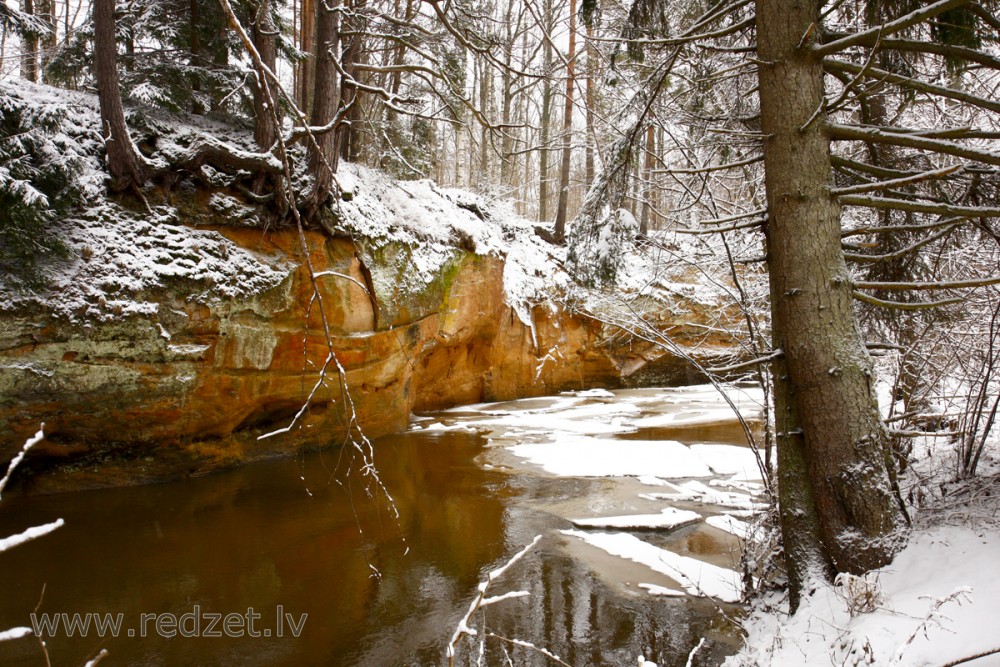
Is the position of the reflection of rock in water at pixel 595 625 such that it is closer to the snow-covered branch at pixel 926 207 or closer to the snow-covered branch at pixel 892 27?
the snow-covered branch at pixel 926 207

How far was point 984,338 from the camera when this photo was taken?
423cm

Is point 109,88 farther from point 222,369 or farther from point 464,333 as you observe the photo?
point 464,333

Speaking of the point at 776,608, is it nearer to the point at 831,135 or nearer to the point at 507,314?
the point at 831,135

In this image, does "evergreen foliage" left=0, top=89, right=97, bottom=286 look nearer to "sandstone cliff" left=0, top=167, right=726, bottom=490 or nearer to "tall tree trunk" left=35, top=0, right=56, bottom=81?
"sandstone cliff" left=0, top=167, right=726, bottom=490

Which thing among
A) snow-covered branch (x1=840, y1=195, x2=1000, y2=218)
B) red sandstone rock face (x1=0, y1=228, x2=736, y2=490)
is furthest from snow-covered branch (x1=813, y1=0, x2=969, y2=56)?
red sandstone rock face (x1=0, y1=228, x2=736, y2=490)

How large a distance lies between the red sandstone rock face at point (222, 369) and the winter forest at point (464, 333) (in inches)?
1.7

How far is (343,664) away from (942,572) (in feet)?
11.5

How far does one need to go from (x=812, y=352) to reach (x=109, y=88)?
8445 millimetres

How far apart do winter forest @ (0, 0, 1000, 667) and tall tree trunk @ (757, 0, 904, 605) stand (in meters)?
0.02

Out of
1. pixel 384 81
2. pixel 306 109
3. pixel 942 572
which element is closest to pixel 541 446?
pixel 942 572

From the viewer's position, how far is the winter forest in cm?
308

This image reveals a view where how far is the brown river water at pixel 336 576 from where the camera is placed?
388 centimetres

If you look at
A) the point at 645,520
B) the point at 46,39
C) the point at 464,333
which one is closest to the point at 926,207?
the point at 645,520

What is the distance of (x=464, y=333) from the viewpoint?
41.8 feet
